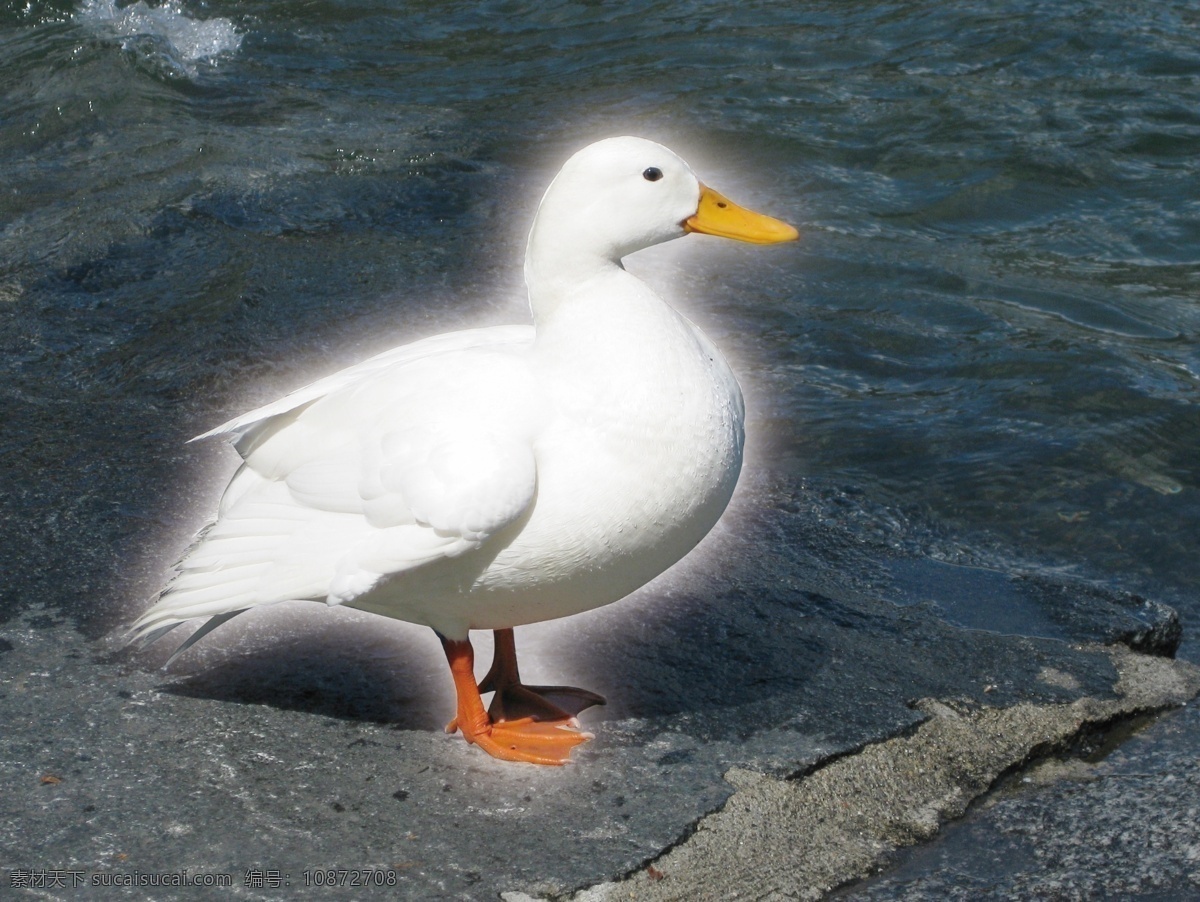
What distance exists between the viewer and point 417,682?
3.75 metres

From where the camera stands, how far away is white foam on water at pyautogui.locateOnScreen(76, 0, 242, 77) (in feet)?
32.5

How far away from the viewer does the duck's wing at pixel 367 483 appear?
3088 mm

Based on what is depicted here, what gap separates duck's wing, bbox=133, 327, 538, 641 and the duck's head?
331mm

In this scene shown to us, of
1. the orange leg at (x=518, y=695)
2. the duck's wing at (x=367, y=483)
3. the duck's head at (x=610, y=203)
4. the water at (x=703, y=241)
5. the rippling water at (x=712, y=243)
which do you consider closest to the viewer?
the duck's wing at (x=367, y=483)

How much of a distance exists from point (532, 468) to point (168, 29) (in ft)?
27.9

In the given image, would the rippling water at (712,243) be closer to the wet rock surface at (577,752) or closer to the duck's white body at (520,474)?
the wet rock surface at (577,752)

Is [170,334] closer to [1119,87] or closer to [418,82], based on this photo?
[418,82]

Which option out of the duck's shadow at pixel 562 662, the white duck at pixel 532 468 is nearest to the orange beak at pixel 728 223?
the white duck at pixel 532 468

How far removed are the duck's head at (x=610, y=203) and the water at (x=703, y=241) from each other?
171 centimetres

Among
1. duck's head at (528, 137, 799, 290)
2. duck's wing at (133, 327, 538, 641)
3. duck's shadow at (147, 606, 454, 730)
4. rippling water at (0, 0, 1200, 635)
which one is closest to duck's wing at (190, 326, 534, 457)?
duck's wing at (133, 327, 538, 641)

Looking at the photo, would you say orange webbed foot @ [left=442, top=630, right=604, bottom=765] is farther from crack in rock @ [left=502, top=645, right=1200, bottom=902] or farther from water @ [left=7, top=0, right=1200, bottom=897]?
water @ [left=7, top=0, right=1200, bottom=897]

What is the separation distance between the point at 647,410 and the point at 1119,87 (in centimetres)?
728

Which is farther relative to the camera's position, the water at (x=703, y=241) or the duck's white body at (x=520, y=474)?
the water at (x=703, y=241)

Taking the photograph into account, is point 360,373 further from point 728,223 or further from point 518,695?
point 728,223
